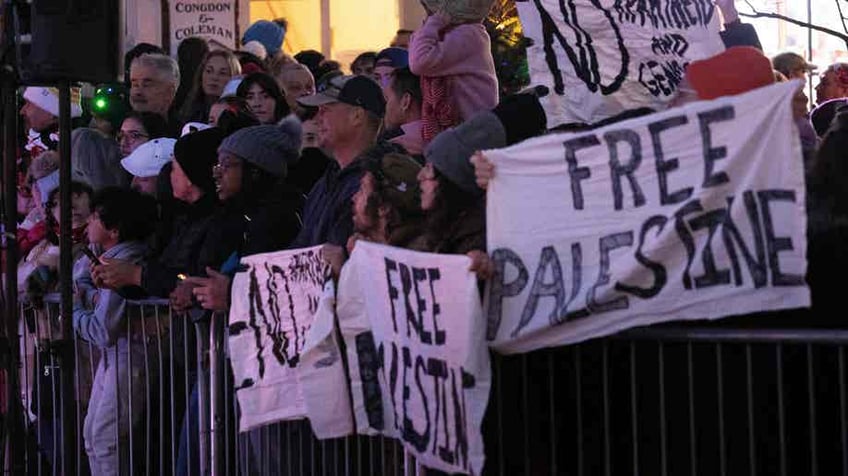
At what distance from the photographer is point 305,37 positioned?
790 inches

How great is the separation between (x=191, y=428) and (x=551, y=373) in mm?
2318

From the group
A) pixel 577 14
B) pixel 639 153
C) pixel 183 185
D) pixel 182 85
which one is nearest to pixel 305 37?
pixel 182 85

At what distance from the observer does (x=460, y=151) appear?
262 inches

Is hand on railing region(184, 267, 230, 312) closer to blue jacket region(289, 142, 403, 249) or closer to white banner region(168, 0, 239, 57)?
blue jacket region(289, 142, 403, 249)

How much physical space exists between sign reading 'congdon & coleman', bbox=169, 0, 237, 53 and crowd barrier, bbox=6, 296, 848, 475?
7.24 metres

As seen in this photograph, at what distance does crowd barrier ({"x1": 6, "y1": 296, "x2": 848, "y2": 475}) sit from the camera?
19.1 ft

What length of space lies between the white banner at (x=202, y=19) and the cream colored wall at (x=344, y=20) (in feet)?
14.3

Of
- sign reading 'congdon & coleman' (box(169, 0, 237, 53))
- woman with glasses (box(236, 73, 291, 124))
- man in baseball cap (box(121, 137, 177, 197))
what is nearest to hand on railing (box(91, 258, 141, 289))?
man in baseball cap (box(121, 137, 177, 197))

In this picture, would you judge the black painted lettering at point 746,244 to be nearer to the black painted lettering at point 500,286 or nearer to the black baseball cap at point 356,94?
the black painted lettering at point 500,286

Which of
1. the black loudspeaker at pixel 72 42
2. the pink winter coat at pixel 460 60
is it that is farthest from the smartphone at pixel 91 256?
the pink winter coat at pixel 460 60

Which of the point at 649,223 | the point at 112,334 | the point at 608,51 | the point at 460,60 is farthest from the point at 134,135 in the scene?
the point at 649,223

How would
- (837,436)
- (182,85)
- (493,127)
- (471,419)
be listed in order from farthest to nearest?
(182,85) → (493,127) → (471,419) → (837,436)

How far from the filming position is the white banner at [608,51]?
280 inches

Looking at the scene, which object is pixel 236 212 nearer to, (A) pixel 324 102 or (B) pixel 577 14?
(A) pixel 324 102
